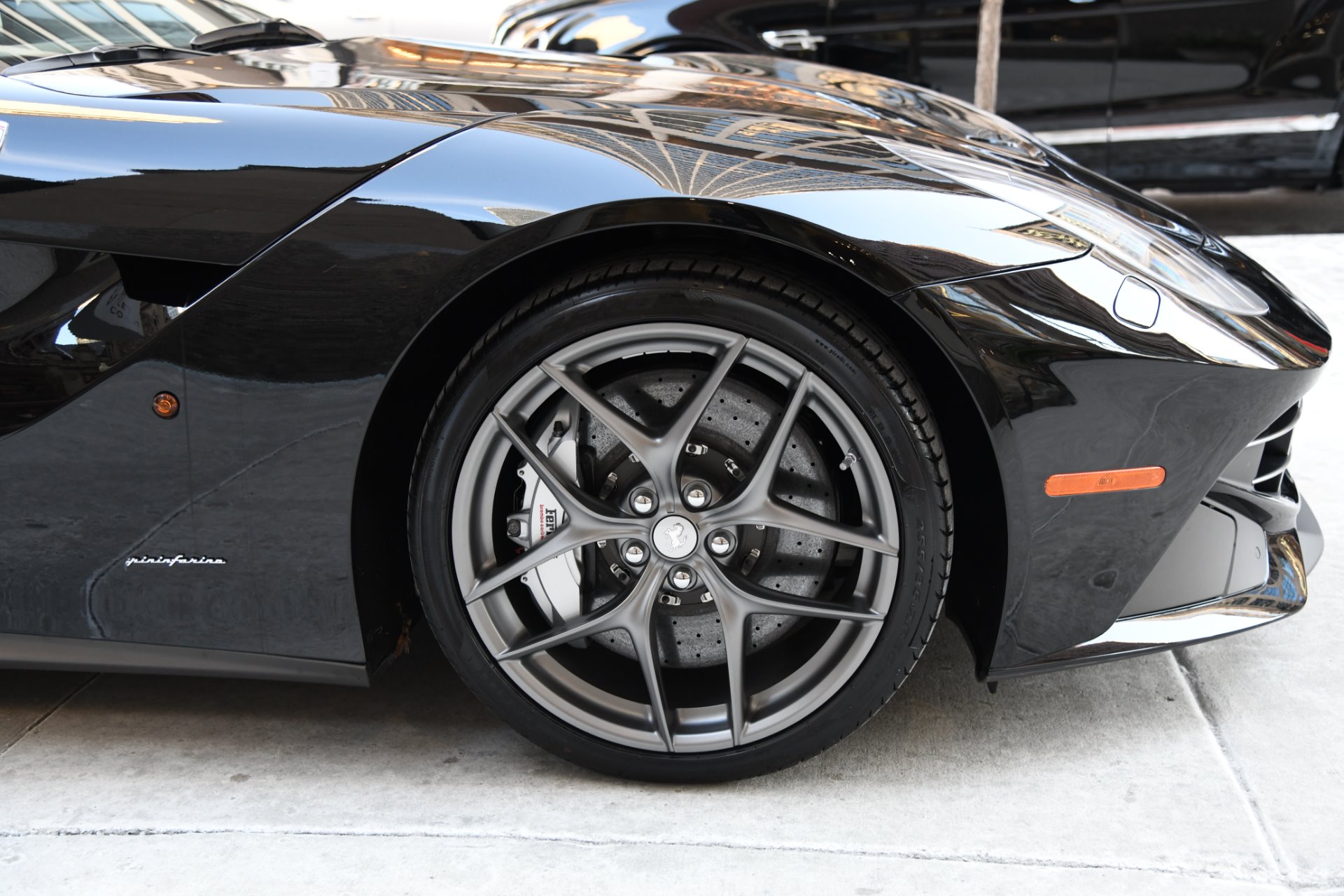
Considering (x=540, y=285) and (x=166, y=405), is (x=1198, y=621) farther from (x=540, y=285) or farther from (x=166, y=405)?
(x=166, y=405)

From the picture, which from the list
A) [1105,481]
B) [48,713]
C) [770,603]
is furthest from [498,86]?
[48,713]

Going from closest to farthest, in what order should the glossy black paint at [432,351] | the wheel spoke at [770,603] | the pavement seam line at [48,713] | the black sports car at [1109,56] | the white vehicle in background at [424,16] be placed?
the glossy black paint at [432,351], the wheel spoke at [770,603], the pavement seam line at [48,713], the black sports car at [1109,56], the white vehicle in background at [424,16]

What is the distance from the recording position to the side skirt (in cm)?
184

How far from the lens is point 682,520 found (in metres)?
1.76

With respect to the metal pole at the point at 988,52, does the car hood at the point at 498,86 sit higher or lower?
higher

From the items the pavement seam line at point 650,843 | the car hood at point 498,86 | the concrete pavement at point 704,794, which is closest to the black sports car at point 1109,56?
the car hood at point 498,86

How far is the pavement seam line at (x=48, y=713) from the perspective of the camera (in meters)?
2.07

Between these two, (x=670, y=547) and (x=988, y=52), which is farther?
(x=988, y=52)

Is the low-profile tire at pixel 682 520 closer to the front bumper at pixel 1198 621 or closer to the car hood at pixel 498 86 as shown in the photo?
the front bumper at pixel 1198 621

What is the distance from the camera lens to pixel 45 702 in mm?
2215

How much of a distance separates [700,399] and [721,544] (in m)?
0.23

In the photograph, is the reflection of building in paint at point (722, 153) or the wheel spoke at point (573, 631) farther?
the wheel spoke at point (573, 631)

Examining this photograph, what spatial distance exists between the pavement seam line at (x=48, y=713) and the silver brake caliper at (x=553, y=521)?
3.27 feet

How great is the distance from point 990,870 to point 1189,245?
1.18 m
